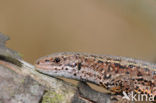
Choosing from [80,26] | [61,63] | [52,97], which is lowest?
[52,97]

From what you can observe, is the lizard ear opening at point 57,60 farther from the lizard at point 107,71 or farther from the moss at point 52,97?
the moss at point 52,97

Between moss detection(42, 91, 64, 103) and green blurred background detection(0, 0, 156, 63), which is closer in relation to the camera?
moss detection(42, 91, 64, 103)

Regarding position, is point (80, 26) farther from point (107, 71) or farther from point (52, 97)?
point (52, 97)

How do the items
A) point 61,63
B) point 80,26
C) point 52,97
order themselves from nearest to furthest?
1. point 52,97
2. point 61,63
3. point 80,26

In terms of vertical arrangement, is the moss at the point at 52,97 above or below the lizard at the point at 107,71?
below

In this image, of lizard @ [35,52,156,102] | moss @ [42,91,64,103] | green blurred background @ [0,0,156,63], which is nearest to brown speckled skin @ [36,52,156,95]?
lizard @ [35,52,156,102]

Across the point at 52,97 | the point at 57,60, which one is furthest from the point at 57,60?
the point at 52,97

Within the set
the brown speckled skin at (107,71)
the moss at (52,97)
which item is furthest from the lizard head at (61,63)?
the moss at (52,97)

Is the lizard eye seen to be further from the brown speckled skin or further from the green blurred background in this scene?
the green blurred background
